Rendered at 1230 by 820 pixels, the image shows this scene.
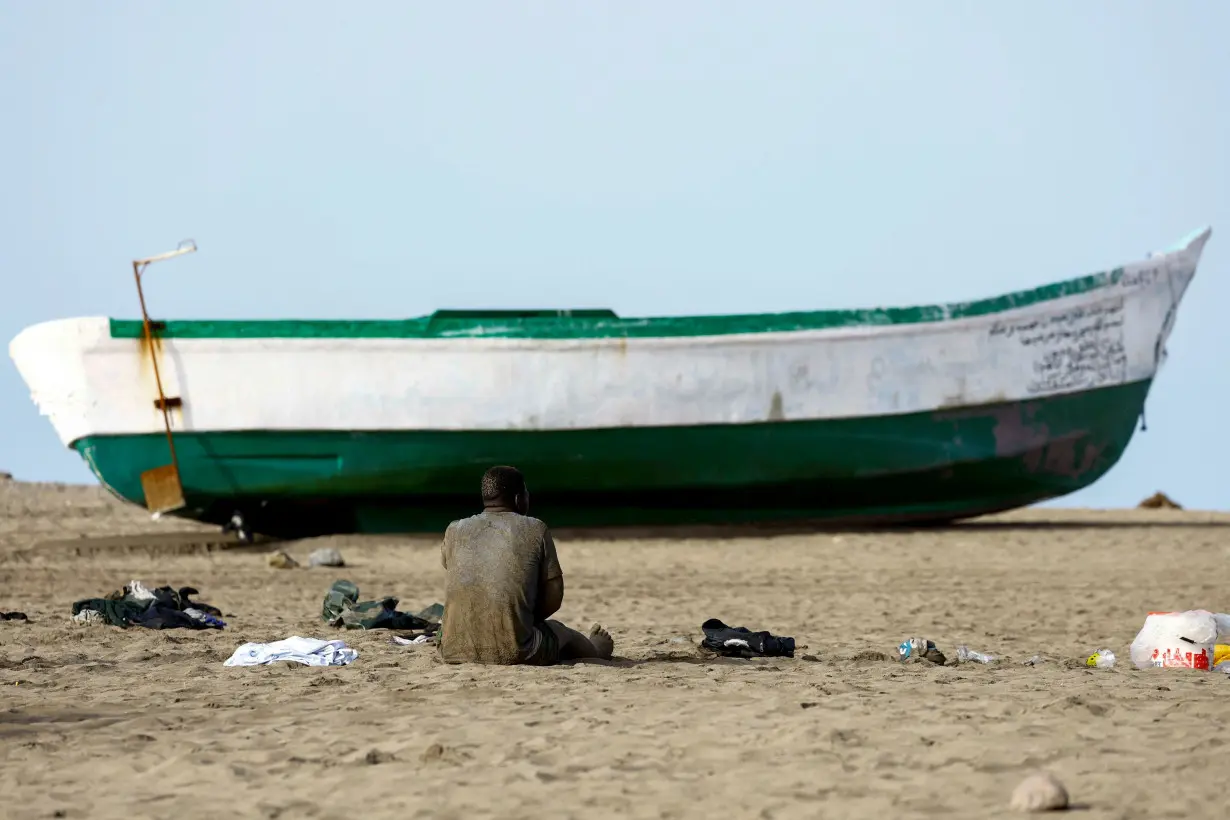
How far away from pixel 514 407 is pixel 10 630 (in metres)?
7.90

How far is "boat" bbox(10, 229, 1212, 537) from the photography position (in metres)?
15.1

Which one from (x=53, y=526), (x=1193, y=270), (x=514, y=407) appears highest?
(x=1193, y=270)

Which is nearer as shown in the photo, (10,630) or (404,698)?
(404,698)

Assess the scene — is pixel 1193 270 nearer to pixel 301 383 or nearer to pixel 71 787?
pixel 301 383

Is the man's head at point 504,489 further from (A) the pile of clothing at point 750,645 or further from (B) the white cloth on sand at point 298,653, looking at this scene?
(A) the pile of clothing at point 750,645

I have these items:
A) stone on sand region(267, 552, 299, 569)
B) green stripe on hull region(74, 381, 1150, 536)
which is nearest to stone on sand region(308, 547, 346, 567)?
stone on sand region(267, 552, 299, 569)

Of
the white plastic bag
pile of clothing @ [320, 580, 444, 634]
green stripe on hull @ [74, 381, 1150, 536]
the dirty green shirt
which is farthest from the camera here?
green stripe on hull @ [74, 381, 1150, 536]

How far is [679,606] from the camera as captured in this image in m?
9.71

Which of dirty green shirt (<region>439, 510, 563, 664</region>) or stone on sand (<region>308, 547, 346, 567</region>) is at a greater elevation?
dirty green shirt (<region>439, 510, 563, 664</region>)

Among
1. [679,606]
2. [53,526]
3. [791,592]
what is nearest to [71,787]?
[679,606]

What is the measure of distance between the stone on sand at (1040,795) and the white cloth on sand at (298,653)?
3.68m

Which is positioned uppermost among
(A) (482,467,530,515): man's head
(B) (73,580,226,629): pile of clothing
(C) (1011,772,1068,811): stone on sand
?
(A) (482,467,530,515): man's head

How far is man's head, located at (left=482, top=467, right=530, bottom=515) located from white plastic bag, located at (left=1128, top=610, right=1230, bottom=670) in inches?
118

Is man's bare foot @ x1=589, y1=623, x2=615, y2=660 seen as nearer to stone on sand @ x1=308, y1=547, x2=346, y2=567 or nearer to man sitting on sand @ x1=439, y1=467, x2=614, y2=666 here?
man sitting on sand @ x1=439, y1=467, x2=614, y2=666
